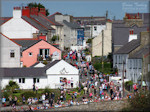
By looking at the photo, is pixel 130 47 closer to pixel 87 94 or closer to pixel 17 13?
pixel 87 94

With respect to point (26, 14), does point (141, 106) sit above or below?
below

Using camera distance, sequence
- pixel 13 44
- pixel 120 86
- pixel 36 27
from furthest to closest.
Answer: pixel 36 27, pixel 13 44, pixel 120 86

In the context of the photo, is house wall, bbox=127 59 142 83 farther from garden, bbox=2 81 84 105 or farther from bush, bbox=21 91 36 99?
bush, bbox=21 91 36 99

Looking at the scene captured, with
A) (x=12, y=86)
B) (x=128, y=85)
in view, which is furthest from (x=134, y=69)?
(x=12, y=86)

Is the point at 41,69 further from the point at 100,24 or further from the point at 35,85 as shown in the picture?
the point at 100,24

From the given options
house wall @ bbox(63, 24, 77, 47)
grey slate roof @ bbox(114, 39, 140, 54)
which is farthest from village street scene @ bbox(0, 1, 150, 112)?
house wall @ bbox(63, 24, 77, 47)

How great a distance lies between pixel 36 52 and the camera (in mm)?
64062

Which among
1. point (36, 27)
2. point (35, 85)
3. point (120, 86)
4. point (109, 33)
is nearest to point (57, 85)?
point (35, 85)

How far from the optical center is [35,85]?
172 ft

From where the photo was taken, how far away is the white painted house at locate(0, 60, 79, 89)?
52656 millimetres

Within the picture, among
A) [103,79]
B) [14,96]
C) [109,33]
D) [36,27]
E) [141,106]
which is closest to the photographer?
[141,106]

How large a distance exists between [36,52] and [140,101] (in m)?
24.9

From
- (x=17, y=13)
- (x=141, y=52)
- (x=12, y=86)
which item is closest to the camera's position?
A: (x=12, y=86)

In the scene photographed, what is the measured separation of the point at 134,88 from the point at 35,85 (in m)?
11.4
